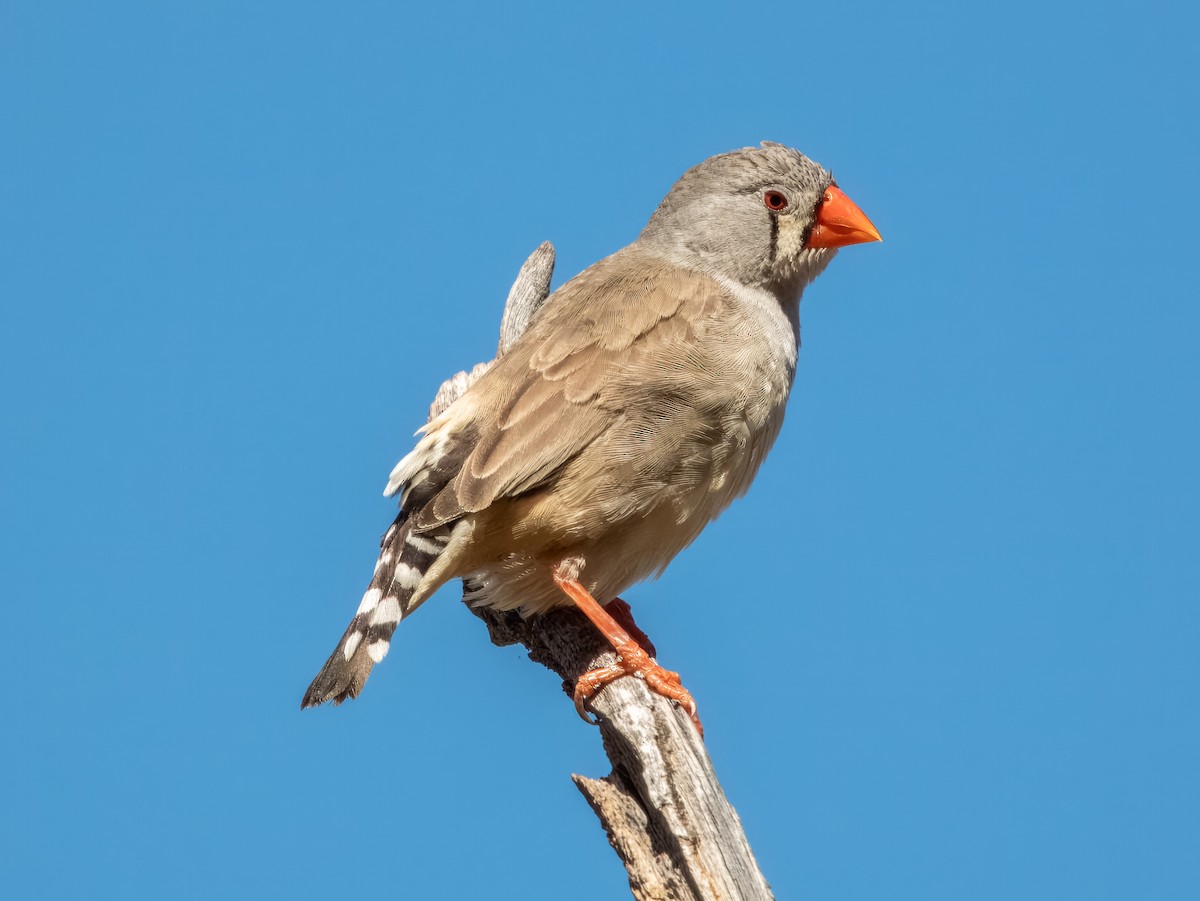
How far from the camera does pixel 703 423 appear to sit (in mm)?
4965

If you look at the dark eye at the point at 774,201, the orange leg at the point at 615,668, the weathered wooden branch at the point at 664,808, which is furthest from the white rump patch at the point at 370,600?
the dark eye at the point at 774,201

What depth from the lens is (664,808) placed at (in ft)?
14.0

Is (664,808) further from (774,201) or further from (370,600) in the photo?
(774,201)

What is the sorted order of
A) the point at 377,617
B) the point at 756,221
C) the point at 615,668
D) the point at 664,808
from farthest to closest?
the point at 756,221 < the point at 615,668 < the point at 377,617 < the point at 664,808

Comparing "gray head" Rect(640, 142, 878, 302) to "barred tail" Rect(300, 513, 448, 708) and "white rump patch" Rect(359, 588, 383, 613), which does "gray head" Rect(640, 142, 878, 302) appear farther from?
"white rump patch" Rect(359, 588, 383, 613)

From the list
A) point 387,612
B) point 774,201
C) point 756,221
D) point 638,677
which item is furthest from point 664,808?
point 774,201

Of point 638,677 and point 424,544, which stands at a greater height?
point 424,544

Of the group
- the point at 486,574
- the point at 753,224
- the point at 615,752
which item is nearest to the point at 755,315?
the point at 753,224

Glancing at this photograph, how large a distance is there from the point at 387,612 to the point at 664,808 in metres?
1.27

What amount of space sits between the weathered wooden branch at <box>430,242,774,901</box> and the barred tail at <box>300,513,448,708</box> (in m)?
0.83

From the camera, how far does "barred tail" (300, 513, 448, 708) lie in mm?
4707

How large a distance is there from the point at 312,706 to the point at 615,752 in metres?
1.09

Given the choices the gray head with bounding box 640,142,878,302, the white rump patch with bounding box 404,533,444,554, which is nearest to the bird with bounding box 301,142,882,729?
the white rump patch with bounding box 404,533,444,554

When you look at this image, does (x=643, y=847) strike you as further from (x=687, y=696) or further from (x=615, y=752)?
(x=687, y=696)
